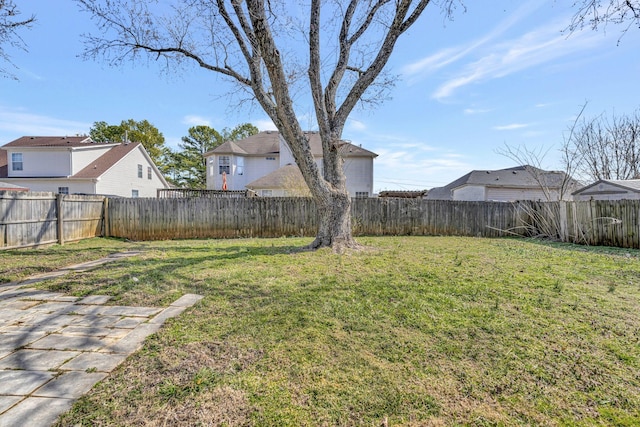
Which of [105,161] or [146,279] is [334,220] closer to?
[146,279]

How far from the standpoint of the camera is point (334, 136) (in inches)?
255

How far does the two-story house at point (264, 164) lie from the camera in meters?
18.5

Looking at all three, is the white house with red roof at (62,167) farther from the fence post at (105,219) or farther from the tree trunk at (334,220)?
the tree trunk at (334,220)

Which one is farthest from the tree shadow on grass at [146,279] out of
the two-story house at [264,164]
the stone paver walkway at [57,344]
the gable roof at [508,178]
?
the gable roof at [508,178]

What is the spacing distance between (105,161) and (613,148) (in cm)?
2992

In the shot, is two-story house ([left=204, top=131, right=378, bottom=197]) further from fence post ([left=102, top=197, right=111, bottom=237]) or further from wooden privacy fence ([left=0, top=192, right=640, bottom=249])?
fence post ([left=102, top=197, right=111, bottom=237])

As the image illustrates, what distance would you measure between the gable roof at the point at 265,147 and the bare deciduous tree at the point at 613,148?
39.3 feet

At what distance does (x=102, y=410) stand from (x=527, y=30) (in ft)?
30.3

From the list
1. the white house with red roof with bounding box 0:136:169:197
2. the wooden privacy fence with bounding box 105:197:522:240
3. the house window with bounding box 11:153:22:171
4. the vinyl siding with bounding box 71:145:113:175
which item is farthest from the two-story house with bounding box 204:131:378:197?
the house window with bounding box 11:153:22:171

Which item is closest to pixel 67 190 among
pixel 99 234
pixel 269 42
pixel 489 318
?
pixel 99 234

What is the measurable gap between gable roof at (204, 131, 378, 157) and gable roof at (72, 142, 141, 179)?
475cm

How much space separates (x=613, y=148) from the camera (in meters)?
17.4

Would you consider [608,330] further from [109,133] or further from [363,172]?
[109,133]

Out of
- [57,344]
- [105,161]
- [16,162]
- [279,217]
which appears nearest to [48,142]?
[16,162]
